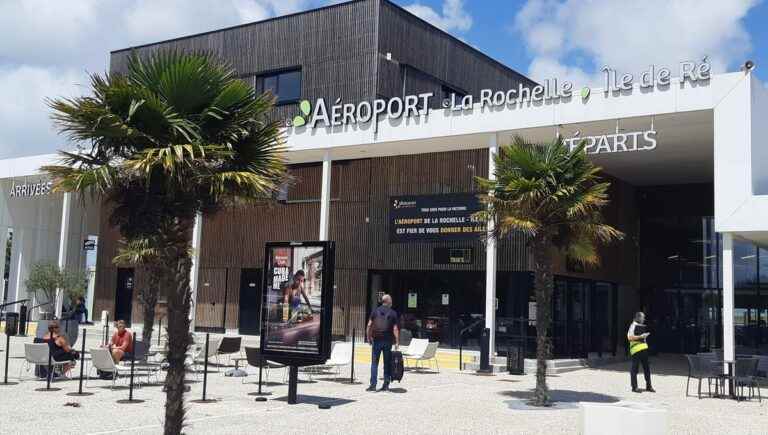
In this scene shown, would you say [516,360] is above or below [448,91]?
below

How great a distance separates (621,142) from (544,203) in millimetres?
6242

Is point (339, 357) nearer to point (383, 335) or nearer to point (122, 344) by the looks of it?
point (383, 335)

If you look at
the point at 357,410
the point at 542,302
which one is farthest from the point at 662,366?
the point at 357,410

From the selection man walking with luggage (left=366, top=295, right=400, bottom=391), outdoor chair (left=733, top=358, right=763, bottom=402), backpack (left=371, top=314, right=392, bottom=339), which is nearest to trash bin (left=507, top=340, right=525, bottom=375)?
outdoor chair (left=733, top=358, right=763, bottom=402)

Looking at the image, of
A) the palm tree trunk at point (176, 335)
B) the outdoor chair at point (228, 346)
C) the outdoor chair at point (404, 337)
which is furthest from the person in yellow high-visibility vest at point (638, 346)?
the palm tree trunk at point (176, 335)

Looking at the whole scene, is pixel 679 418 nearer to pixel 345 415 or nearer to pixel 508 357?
pixel 345 415

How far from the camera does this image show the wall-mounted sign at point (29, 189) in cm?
3206

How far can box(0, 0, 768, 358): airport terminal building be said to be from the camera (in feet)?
61.3

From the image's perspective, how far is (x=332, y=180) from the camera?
25.6 m

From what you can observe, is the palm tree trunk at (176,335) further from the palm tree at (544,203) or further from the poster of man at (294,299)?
the palm tree at (544,203)

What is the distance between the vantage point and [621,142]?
61.2ft

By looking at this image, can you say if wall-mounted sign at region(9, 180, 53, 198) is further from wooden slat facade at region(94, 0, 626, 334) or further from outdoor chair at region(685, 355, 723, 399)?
outdoor chair at region(685, 355, 723, 399)

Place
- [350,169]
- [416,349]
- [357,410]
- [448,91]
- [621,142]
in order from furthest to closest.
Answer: [448,91]
[350,169]
[621,142]
[416,349]
[357,410]

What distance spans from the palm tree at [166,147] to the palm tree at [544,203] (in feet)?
22.7
